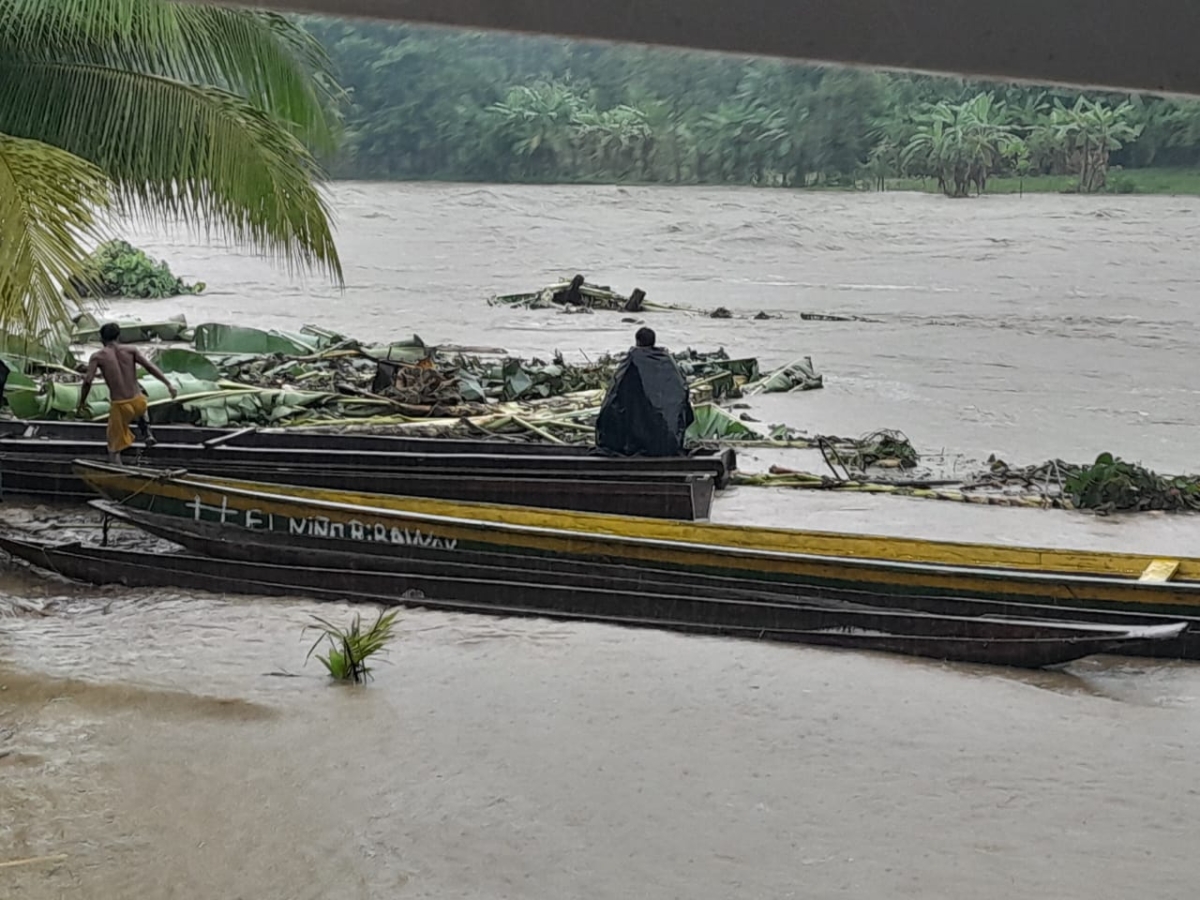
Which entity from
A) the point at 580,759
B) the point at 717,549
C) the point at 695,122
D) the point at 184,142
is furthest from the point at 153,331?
the point at 695,122

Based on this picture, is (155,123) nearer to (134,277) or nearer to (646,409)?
(646,409)

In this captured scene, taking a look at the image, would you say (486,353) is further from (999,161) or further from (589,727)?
(999,161)

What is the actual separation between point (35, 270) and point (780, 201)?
3069 cm

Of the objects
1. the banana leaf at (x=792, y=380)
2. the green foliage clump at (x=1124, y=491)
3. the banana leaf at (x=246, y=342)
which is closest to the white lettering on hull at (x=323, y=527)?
the green foliage clump at (x=1124, y=491)

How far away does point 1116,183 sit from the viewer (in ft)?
106

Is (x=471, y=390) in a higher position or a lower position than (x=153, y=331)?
lower

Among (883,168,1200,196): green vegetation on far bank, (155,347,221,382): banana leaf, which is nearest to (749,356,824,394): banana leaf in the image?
(155,347,221,382): banana leaf

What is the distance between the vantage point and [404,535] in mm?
7898

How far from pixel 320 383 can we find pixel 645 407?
19.0ft

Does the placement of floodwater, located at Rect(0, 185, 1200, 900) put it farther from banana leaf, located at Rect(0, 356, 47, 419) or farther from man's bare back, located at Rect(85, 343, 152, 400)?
banana leaf, located at Rect(0, 356, 47, 419)

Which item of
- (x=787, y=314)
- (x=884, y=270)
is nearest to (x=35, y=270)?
(x=787, y=314)

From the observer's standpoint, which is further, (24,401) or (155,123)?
(24,401)

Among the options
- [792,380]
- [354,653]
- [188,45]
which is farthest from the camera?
[792,380]

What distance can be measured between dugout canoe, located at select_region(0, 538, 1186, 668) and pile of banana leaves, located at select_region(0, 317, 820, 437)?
8.01 feet
